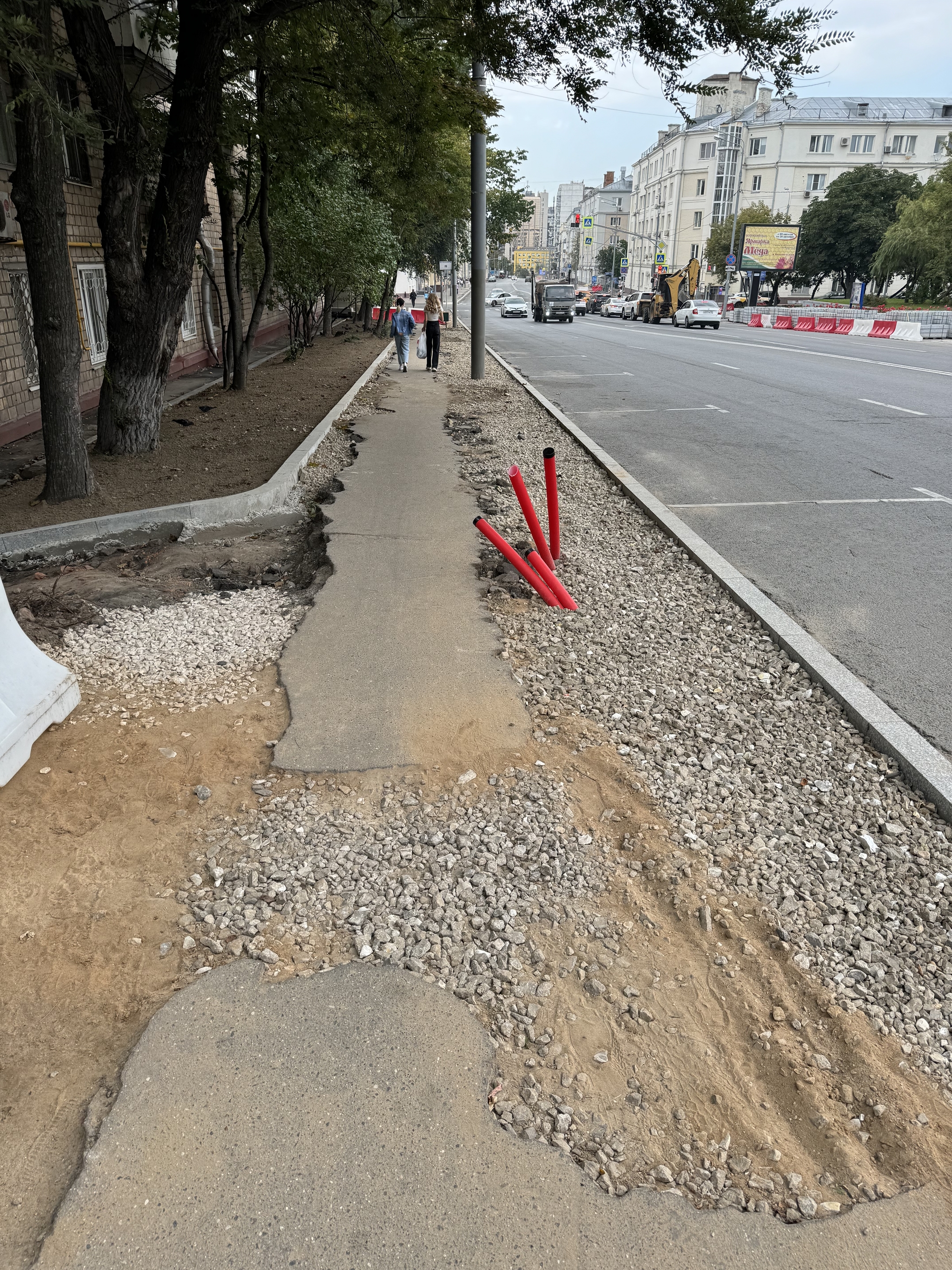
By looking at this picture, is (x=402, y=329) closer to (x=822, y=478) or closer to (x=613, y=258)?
(x=822, y=478)

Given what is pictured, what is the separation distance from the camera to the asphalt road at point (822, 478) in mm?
5547

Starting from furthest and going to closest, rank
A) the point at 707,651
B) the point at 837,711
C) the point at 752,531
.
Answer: the point at 752,531
the point at 707,651
the point at 837,711

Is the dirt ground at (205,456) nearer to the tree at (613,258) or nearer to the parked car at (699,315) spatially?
the parked car at (699,315)

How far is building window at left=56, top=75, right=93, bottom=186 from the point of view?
43.0 feet

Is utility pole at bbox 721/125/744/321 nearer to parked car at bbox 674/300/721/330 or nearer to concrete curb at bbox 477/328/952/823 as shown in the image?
parked car at bbox 674/300/721/330

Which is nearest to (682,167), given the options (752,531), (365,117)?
(365,117)

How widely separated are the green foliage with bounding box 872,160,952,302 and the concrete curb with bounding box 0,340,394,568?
5305 cm

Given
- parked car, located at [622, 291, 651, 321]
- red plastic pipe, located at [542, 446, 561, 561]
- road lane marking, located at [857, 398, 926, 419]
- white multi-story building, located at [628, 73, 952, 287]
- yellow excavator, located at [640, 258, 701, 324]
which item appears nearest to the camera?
red plastic pipe, located at [542, 446, 561, 561]

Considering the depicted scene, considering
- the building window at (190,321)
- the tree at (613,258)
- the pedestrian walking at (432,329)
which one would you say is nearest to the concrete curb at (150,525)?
the pedestrian walking at (432,329)

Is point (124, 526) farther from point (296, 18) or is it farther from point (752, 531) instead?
point (296, 18)

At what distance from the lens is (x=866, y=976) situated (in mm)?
2906

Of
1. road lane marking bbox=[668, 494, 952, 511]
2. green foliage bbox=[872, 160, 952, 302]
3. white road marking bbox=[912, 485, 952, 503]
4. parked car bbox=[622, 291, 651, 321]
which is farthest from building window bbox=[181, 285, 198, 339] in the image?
green foliage bbox=[872, 160, 952, 302]

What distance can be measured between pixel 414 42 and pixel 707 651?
9386 millimetres

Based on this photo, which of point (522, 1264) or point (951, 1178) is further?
point (951, 1178)
